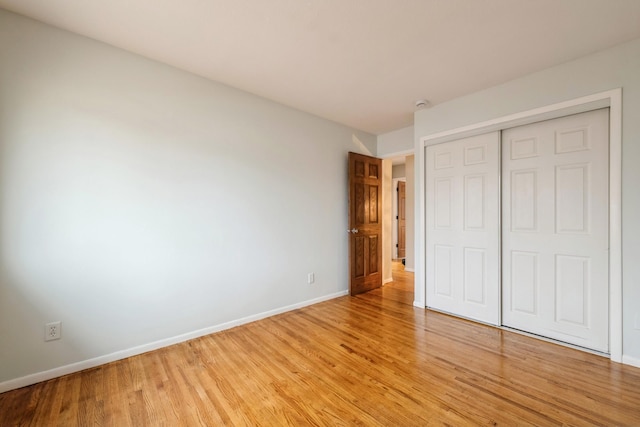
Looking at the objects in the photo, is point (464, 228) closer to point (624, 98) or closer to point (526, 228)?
point (526, 228)

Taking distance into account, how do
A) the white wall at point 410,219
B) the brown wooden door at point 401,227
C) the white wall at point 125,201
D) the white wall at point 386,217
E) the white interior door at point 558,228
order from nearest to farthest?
the white wall at point 125,201 → the white interior door at point 558,228 → the white wall at point 386,217 → the white wall at point 410,219 → the brown wooden door at point 401,227

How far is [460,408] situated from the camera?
1.59 m

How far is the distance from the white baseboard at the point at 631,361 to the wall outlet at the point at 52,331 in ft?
14.3

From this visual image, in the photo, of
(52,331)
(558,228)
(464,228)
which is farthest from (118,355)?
(558,228)

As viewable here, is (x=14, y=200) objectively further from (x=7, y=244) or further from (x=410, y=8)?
(x=410, y=8)

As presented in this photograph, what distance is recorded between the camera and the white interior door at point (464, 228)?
2812mm

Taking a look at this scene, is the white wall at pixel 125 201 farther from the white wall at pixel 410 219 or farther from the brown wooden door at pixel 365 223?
the white wall at pixel 410 219

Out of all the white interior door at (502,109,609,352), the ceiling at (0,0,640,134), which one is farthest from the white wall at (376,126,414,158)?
the white interior door at (502,109,609,352)

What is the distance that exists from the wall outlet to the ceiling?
87.1 inches

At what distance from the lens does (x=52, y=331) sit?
1.91 meters

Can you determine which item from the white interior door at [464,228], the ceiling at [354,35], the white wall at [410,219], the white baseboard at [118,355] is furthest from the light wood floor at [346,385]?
the white wall at [410,219]

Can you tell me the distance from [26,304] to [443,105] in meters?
4.24

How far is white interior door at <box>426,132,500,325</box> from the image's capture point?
2.81 metres

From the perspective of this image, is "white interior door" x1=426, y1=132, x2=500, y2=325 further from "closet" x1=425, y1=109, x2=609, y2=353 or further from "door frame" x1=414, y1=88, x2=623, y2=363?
"door frame" x1=414, y1=88, x2=623, y2=363
